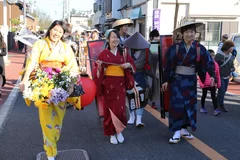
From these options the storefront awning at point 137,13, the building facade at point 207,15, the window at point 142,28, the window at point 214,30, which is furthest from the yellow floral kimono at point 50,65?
the storefront awning at point 137,13

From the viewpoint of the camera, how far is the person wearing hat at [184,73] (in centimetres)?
472

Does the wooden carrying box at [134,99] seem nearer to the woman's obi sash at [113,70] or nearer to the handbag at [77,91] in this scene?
the woman's obi sash at [113,70]

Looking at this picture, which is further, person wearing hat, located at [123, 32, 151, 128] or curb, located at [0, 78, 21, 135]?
curb, located at [0, 78, 21, 135]

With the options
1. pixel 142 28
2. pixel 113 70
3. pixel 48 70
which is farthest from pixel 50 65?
pixel 142 28

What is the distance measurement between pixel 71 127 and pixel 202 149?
226 cm

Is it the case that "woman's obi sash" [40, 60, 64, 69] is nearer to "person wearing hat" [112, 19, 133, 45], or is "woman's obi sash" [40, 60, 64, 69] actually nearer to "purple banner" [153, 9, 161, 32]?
"person wearing hat" [112, 19, 133, 45]

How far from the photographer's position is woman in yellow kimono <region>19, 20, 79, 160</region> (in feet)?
12.5

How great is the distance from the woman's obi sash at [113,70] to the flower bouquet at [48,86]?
112 centimetres

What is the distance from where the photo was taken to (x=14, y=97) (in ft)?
27.4

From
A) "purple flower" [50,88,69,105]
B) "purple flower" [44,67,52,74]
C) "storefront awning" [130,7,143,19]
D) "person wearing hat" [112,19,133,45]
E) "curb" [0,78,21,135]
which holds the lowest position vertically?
"curb" [0,78,21,135]

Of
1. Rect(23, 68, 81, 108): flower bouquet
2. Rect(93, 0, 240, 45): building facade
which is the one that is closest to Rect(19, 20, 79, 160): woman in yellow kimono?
Rect(23, 68, 81, 108): flower bouquet

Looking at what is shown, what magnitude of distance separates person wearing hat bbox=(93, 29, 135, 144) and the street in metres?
0.26

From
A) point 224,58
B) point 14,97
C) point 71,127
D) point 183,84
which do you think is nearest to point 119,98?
point 183,84

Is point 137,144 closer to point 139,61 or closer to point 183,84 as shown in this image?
point 183,84
